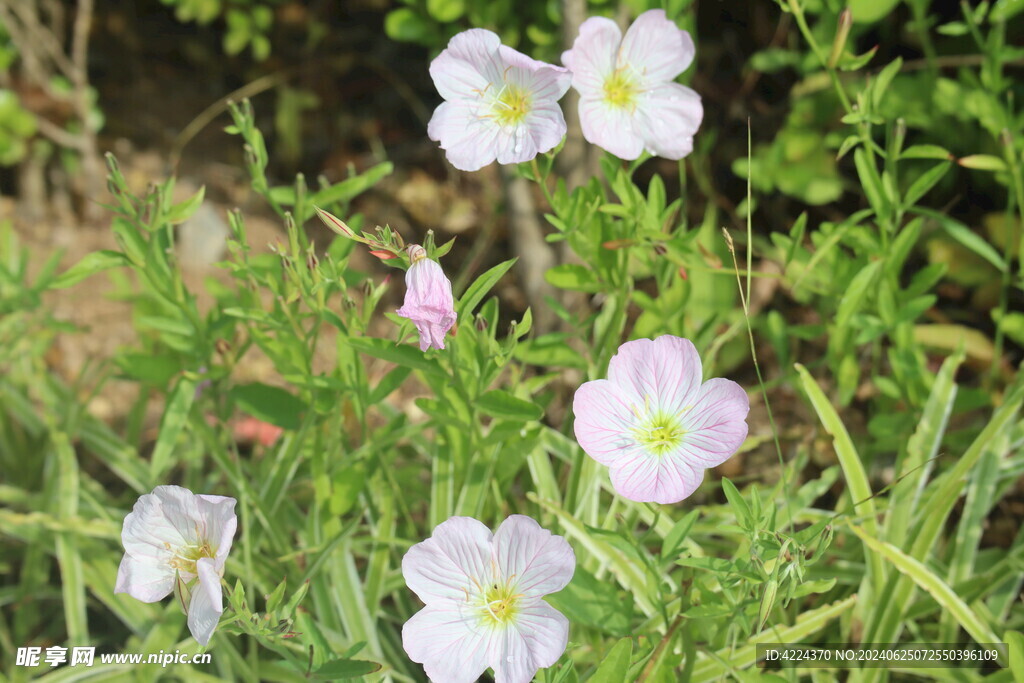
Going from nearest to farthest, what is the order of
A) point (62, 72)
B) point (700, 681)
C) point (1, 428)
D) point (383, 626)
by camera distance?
point (700, 681) → point (383, 626) → point (1, 428) → point (62, 72)

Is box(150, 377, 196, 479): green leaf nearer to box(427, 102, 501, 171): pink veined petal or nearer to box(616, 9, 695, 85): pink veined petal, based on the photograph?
box(427, 102, 501, 171): pink veined petal

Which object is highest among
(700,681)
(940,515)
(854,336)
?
(854,336)

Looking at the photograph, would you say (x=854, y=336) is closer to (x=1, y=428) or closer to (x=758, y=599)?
(x=758, y=599)

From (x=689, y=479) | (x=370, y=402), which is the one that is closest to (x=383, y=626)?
(x=370, y=402)

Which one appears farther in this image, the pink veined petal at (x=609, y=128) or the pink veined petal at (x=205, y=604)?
the pink veined petal at (x=609, y=128)

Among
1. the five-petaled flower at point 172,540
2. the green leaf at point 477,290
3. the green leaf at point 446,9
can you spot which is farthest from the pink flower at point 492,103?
the green leaf at point 446,9

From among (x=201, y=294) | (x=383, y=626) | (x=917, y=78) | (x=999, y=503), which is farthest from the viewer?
(x=201, y=294)

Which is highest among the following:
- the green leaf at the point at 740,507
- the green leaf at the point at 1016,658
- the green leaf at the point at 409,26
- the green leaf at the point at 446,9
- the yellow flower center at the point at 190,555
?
the green leaf at the point at 409,26

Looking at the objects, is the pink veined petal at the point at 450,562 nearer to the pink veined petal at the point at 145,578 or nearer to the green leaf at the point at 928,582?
the pink veined petal at the point at 145,578

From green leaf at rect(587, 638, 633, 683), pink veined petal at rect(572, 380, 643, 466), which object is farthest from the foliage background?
pink veined petal at rect(572, 380, 643, 466)
